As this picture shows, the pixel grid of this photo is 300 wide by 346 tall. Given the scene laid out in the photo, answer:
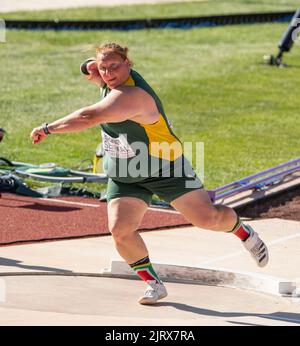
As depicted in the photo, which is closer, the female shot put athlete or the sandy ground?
the female shot put athlete

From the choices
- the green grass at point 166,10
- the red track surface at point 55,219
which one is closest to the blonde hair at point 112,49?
the red track surface at point 55,219

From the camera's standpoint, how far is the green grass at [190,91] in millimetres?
17094

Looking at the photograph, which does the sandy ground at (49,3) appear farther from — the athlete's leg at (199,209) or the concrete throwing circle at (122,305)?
the athlete's leg at (199,209)

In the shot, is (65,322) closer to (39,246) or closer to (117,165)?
(117,165)

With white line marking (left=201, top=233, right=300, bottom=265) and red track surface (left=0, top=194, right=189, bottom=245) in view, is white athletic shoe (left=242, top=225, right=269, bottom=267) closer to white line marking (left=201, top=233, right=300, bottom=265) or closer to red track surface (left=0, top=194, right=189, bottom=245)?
white line marking (left=201, top=233, right=300, bottom=265)

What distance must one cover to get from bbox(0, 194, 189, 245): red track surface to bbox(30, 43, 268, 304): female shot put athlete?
2.60 metres

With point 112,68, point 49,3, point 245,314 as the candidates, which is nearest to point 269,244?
point 245,314

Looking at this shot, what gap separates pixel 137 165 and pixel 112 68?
75cm

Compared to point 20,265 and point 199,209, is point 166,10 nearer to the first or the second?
point 20,265

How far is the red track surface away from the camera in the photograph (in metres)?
12.3

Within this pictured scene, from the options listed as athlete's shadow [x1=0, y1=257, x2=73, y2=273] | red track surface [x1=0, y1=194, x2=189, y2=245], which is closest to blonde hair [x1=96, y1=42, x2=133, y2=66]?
athlete's shadow [x1=0, y1=257, x2=73, y2=273]

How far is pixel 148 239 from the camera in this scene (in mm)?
12344

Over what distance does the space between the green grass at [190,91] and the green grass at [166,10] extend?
2.06 meters
